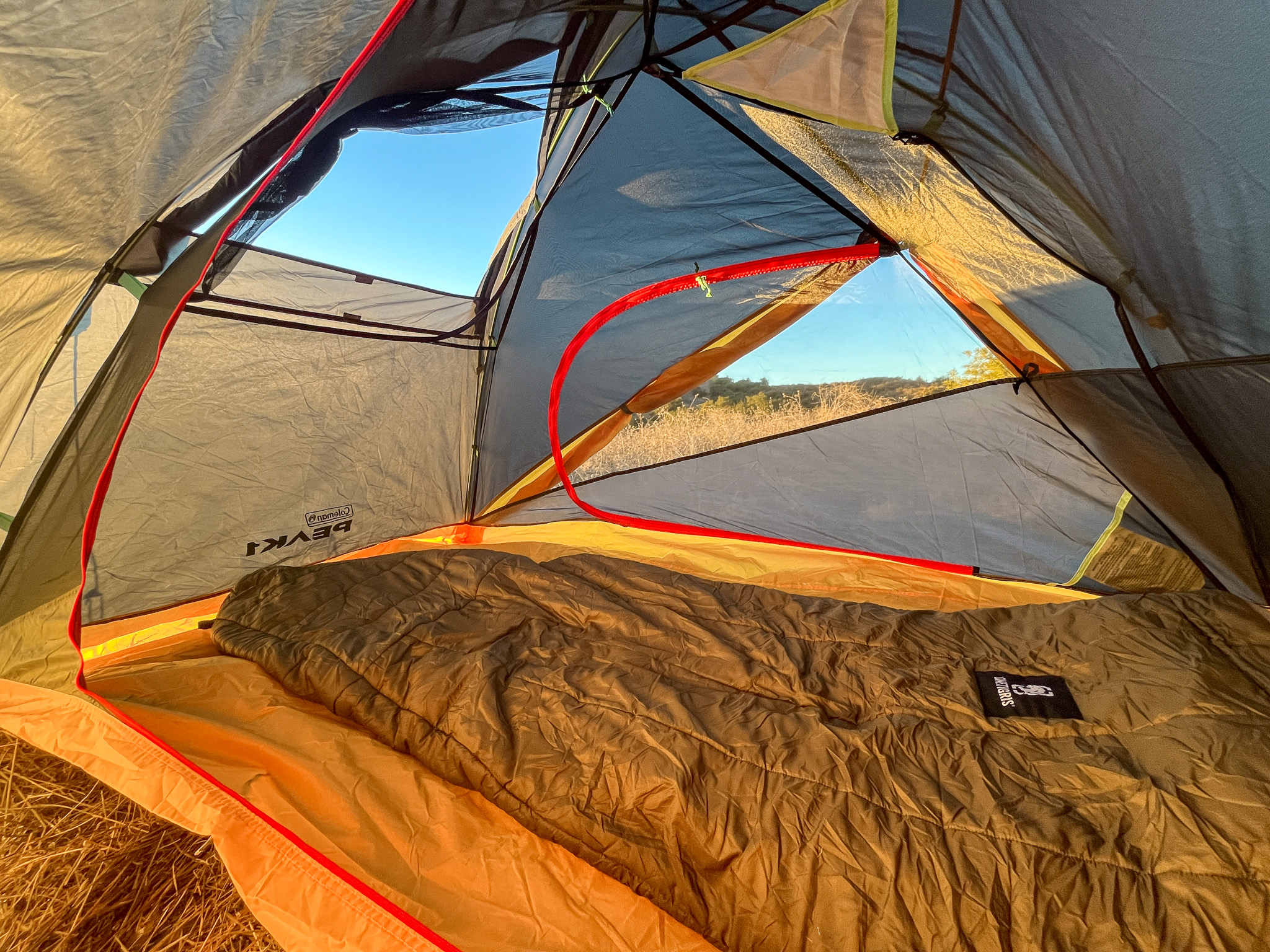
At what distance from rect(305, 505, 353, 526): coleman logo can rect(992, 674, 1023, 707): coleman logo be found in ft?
6.43

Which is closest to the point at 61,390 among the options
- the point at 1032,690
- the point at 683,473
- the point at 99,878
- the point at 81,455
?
the point at 81,455

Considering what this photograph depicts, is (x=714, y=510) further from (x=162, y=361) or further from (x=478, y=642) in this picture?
(x=162, y=361)

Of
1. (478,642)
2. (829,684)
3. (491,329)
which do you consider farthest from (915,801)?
(491,329)

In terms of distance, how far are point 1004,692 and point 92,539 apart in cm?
165

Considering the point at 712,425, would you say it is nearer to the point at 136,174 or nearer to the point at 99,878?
the point at 136,174

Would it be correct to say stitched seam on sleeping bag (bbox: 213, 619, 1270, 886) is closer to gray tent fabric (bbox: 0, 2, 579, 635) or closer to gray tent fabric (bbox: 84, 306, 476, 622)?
gray tent fabric (bbox: 0, 2, 579, 635)

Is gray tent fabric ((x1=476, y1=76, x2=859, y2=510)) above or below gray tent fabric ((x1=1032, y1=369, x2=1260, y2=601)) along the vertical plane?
above

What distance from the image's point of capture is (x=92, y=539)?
3.86ft

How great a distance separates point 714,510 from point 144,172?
194 centimetres

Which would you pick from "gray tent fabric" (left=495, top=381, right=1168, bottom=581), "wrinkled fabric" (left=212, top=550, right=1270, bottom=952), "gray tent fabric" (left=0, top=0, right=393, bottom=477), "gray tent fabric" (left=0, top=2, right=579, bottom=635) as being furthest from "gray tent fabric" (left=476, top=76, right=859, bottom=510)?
"gray tent fabric" (left=0, top=0, right=393, bottom=477)

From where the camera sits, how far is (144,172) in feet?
3.70

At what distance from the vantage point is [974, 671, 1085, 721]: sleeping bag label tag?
4.06 ft

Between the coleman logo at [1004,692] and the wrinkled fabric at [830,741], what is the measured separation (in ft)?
0.15

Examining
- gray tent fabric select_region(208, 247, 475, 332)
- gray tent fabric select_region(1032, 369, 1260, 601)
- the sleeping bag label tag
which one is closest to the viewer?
the sleeping bag label tag
